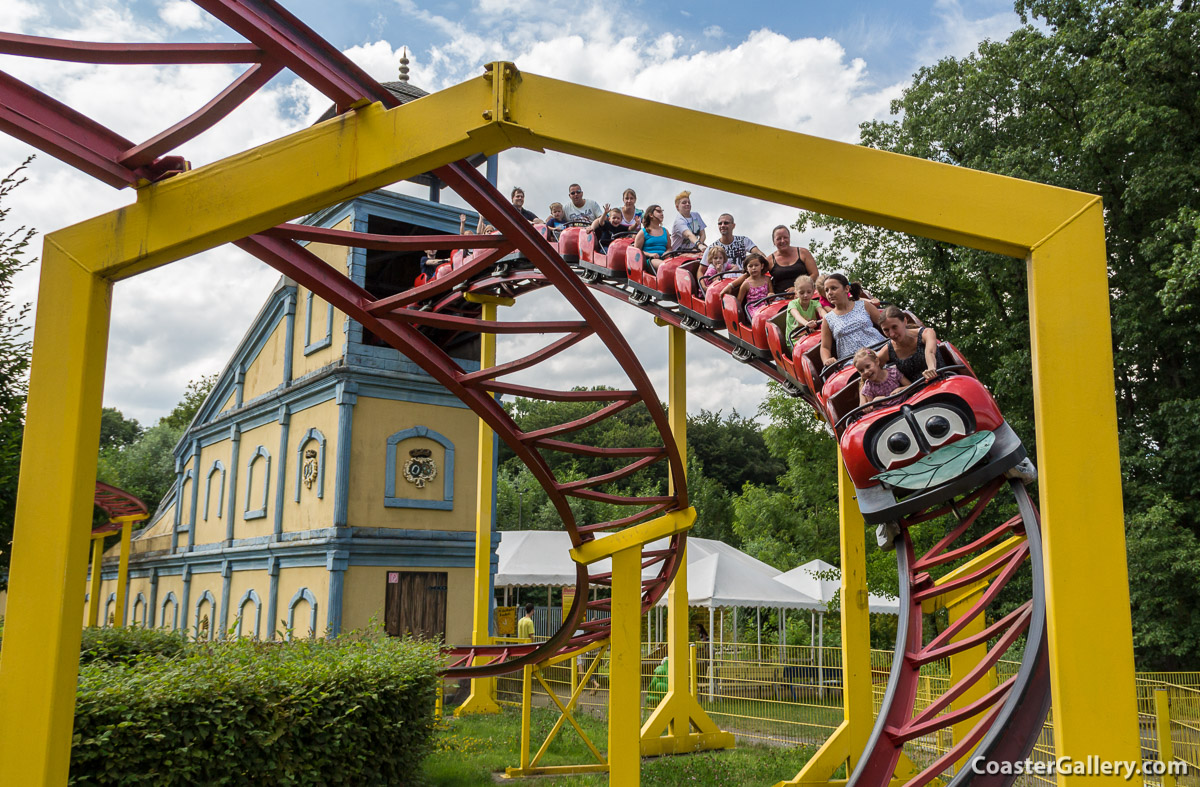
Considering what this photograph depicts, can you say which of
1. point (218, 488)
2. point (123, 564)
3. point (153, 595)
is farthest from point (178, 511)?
point (218, 488)

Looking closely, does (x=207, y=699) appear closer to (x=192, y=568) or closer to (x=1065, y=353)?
(x=1065, y=353)

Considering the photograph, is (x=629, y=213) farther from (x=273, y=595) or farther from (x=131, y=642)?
(x=273, y=595)

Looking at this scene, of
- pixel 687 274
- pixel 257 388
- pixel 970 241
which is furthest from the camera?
pixel 257 388

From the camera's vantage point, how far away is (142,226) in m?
3.04

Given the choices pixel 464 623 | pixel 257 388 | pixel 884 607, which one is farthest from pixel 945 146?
pixel 257 388

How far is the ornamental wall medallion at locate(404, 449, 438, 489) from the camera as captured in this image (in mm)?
13742

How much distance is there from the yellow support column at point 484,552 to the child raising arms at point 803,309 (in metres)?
6.48

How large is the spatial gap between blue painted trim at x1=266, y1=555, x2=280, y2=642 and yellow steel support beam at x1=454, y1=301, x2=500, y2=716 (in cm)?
354

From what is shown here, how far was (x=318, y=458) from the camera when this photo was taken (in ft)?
45.0

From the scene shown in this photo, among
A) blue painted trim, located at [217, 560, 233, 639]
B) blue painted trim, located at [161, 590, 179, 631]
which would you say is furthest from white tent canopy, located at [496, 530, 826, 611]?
blue painted trim, located at [161, 590, 179, 631]

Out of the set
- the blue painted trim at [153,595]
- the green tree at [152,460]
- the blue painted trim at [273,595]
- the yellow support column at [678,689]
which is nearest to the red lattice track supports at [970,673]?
the yellow support column at [678,689]

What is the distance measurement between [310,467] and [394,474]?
55.2 inches

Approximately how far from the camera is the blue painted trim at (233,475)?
1617 cm

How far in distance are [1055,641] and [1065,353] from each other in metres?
0.72
